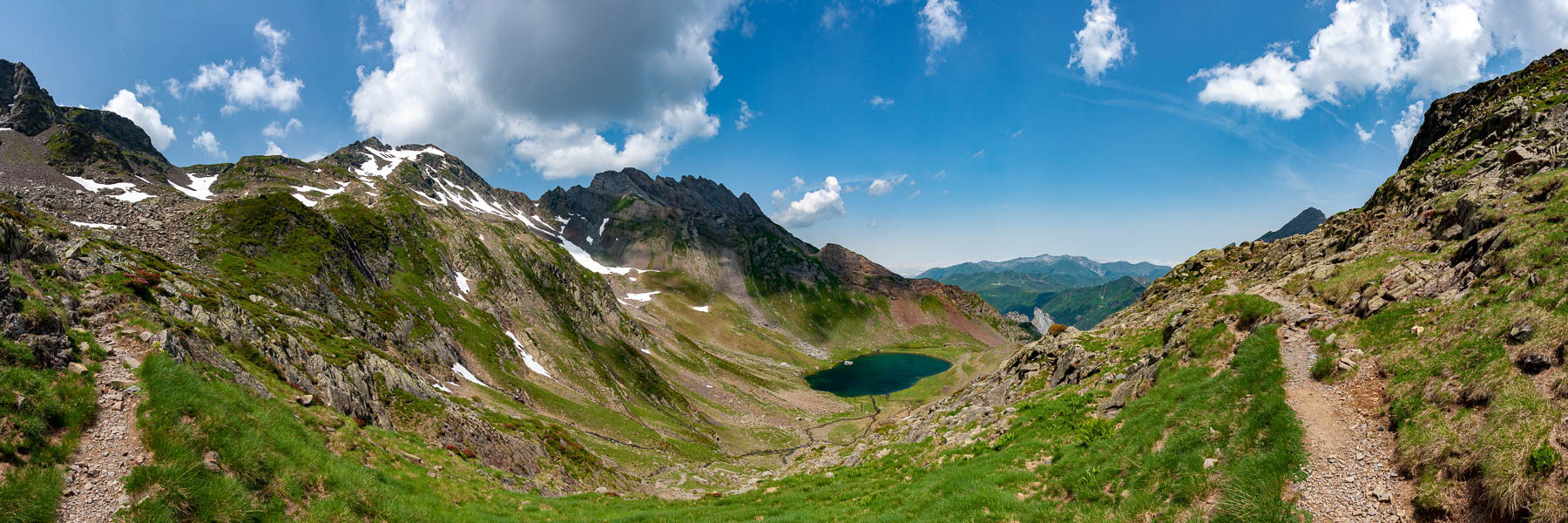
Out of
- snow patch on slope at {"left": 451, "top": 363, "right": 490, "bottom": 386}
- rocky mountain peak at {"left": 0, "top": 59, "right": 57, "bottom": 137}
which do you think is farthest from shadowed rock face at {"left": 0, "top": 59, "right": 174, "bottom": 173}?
snow patch on slope at {"left": 451, "top": 363, "right": 490, "bottom": 386}

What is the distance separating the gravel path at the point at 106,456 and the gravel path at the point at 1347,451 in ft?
84.3

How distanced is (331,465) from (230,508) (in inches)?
215

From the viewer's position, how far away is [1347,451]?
12.2 m

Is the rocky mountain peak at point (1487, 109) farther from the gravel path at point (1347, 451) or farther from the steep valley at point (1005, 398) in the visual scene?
the gravel path at point (1347, 451)

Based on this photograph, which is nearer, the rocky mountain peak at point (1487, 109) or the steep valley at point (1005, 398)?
the steep valley at point (1005, 398)

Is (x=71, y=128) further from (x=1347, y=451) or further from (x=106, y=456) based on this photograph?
(x=1347, y=451)

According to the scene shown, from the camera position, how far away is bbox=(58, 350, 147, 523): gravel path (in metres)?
10.7

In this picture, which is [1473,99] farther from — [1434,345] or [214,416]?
[214,416]

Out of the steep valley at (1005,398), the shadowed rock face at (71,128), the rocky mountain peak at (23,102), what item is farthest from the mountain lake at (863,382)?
the rocky mountain peak at (23,102)

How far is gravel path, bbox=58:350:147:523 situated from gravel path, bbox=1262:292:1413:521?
25.7 meters

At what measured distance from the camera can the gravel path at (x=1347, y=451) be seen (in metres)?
10.8

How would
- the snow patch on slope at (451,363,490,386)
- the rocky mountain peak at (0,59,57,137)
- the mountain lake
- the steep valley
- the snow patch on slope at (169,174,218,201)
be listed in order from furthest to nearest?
the mountain lake → the snow patch on slope at (169,174,218,201) → the rocky mountain peak at (0,59,57,137) → the snow patch on slope at (451,363,490,386) → the steep valley

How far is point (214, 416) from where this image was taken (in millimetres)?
14703

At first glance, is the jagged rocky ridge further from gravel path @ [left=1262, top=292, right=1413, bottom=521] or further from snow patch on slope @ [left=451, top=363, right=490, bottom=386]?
gravel path @ [left=1262, top=292, right=1413, bottom=521]
